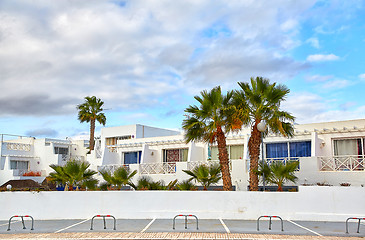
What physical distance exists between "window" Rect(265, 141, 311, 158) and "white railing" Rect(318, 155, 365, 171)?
2.76m

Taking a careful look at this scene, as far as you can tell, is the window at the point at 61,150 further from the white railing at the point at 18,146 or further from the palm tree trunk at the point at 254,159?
the palm tree trunk at the point at 254,159

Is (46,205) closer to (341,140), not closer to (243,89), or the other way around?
(243,89)

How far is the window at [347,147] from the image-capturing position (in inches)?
921

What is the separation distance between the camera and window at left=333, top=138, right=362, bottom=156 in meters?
23.4

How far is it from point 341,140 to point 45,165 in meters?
33.3

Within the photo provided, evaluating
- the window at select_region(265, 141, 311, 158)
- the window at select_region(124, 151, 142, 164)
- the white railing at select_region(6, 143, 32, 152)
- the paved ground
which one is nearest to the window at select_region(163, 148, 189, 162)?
the window at select_region(124, 151, 142, 164)

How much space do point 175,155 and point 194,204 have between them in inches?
557

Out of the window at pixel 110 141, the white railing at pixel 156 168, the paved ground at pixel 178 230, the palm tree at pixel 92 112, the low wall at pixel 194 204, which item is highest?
the palm tree at pixel 92 112

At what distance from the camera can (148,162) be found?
31203 mm

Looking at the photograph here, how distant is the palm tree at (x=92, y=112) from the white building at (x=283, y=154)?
10.3m

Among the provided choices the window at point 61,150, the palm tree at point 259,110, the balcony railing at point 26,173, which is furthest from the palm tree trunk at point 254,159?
the window at point 61,150

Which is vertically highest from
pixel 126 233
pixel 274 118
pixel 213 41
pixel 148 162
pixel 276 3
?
pixel 276 3

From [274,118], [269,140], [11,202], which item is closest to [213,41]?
[274,118]

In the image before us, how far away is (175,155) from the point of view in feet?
102
